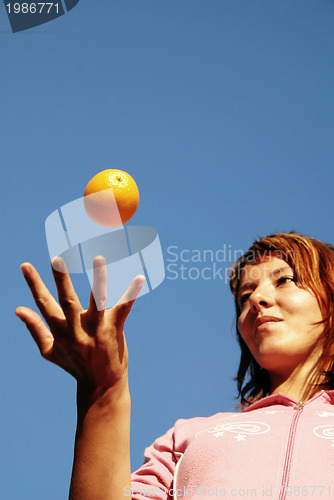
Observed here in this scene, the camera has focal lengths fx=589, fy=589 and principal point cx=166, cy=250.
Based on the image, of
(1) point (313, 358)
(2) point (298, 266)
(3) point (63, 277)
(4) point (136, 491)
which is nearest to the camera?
(3) point (63, 277)

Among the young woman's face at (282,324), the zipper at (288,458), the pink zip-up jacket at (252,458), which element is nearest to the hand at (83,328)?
the pink zip-up jacket at (252,458)

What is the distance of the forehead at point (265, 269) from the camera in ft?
12.5

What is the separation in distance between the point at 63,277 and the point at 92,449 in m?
0.68

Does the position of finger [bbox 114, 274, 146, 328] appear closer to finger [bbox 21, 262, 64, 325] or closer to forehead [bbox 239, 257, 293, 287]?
finger [bbox 21, 262, 64, 325]

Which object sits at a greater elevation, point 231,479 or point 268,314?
point 268,314

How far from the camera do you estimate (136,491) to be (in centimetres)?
290

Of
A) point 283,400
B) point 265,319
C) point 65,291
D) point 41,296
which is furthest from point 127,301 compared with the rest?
point 265,319

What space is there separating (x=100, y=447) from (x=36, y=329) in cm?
51

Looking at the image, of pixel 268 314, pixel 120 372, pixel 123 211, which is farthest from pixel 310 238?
pixel 120 372

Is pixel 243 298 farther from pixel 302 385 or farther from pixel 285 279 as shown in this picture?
pixel 302 385

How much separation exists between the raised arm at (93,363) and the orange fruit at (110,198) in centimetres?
93

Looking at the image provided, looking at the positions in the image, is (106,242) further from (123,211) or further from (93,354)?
(93,354)

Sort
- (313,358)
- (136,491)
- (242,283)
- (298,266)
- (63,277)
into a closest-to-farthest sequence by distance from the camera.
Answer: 1. (63,277)
2. (136,491)
3. (313,358)
4. (298,266)
5. (242,283)

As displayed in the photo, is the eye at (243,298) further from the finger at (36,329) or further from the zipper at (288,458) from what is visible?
the finger at (36,329)
